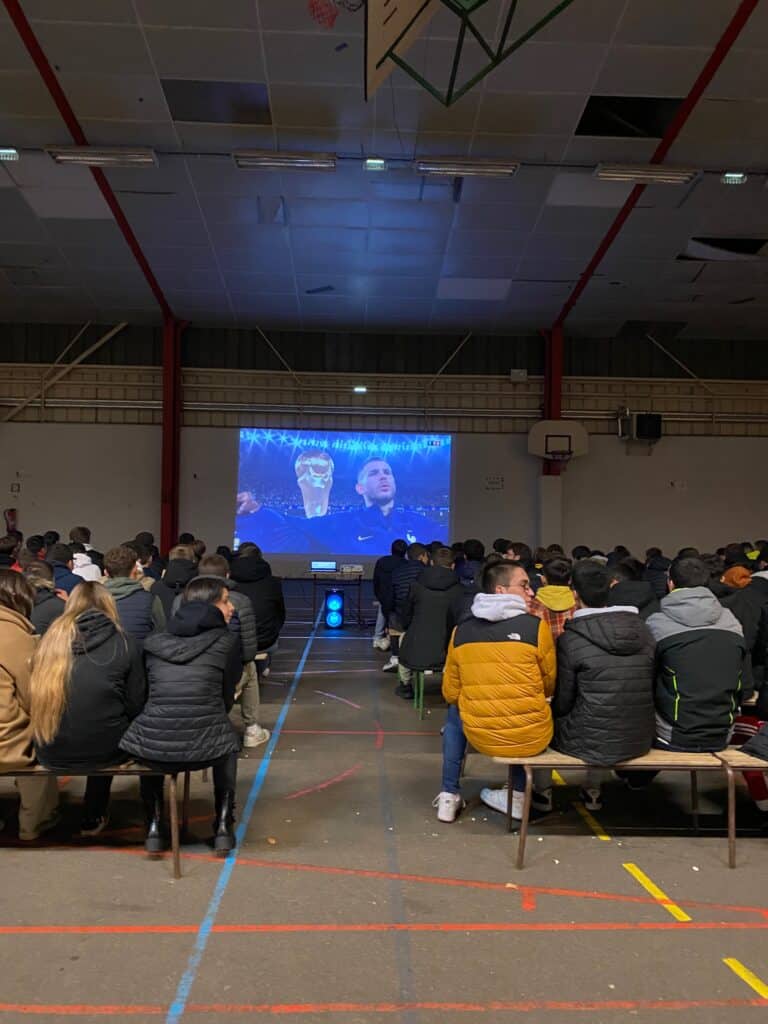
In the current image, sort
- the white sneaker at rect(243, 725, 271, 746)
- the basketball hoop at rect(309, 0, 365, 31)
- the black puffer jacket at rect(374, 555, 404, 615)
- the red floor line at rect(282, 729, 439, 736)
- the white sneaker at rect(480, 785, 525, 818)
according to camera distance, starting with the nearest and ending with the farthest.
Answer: the white sneaker at rect(480, 785, 525, 818) → the white sneaker at rect(243, 725, 271, 746) → the red floor line at rect(282, 729, 439, 736) → the basketball hoop at rect(309, 0, 365, 31) → the black puffer jacket at rect(374, 555, 404, 615)

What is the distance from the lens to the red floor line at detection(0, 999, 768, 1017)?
2178 mm

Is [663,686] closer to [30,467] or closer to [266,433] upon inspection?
[266,433]

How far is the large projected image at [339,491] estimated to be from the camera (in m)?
11.5

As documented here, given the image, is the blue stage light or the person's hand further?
the person's hand

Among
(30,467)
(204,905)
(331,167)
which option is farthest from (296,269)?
(204,905)

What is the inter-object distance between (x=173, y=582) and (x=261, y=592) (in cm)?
73

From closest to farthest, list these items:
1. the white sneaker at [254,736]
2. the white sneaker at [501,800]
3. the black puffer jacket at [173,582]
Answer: the white sneaker at [501,800]
the white sneaker at [254,736]
the black puffer jacket at [173,582]

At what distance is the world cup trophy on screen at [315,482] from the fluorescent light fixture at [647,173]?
5.69m

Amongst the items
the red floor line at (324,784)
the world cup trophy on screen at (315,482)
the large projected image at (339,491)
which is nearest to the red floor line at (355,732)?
the red floor line at (324,784)

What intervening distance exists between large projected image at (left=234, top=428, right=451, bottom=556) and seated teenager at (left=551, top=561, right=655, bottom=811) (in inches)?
323


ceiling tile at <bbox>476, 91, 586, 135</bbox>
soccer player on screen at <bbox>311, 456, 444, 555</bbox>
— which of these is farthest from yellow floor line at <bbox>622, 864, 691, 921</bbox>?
soccer player on screen at <bbox>311, 456, 444, 555</bbox>

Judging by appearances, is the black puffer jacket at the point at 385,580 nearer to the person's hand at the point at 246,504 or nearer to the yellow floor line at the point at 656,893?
the person's hand at the point at 246,504

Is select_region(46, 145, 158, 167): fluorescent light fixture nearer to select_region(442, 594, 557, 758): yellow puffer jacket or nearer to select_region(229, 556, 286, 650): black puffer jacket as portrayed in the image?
select_region(229, 556, 286, 650): black puffer jacket

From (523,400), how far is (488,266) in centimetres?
275
